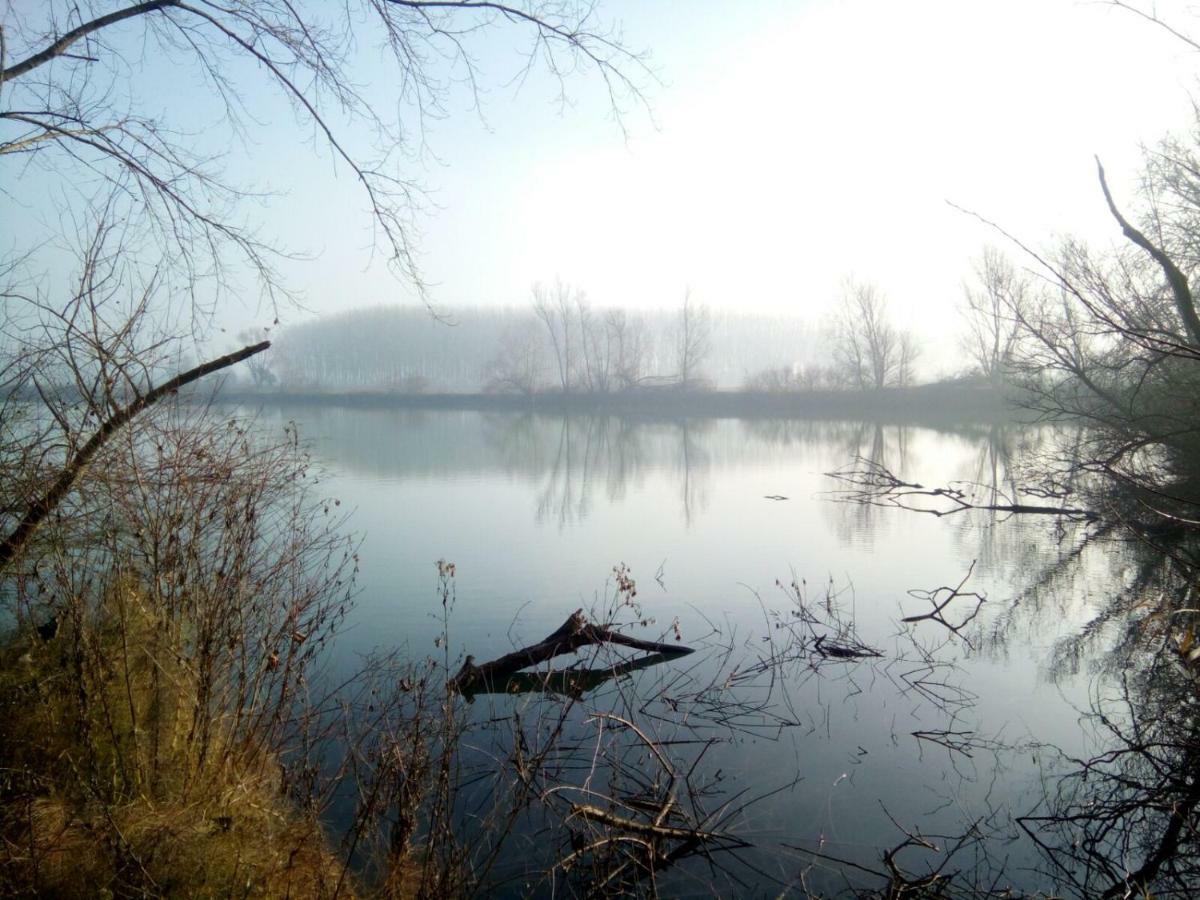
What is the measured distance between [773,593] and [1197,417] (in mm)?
4225

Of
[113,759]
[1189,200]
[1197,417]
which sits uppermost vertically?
[1189,200]

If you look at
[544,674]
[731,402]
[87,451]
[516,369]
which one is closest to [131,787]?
[87,451]

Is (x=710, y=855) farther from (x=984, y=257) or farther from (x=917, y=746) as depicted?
(x=984, y=257)

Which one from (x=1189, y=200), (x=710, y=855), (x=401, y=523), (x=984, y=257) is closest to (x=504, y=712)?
(x=710, y=855)

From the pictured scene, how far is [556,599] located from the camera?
7.34 meters

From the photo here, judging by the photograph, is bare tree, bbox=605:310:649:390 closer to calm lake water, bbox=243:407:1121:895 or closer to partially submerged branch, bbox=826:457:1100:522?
calm lake water, bbox=243:407:1121:895

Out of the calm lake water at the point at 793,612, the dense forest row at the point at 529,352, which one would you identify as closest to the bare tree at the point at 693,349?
the dense forest row at the point at 529,352

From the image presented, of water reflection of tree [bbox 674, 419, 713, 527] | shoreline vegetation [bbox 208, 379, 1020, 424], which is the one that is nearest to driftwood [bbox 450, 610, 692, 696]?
water reflection of tree [bbox 674, 419, 713, 527]

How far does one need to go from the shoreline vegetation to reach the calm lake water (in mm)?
19159

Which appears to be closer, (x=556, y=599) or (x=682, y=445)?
(x=556, y=599)

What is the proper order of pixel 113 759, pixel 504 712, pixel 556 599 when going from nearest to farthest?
pixel 113 759
pixel 504 712
pixel 556 599

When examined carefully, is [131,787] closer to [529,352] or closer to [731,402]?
[731,402]

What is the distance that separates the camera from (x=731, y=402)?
40625mm

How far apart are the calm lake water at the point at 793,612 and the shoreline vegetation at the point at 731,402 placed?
19.2m
